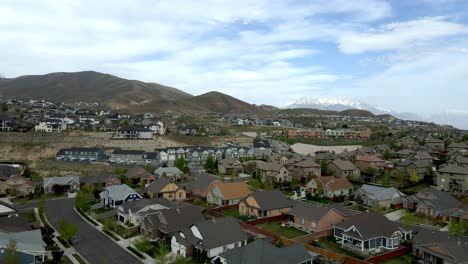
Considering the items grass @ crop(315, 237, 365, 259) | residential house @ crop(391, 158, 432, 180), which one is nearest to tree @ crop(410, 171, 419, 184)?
residential house @ crop(391, 158, 432, 180)

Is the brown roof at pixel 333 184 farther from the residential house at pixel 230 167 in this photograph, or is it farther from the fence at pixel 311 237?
the residential house at pixel 230 167

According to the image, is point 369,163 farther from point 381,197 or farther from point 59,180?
point 59,180

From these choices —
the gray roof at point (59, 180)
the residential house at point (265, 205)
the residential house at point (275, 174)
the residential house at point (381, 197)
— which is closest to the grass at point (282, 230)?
the residential house at point (265, 205)

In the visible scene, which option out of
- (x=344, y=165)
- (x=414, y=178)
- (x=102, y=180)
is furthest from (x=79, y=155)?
(x=414, y=178)

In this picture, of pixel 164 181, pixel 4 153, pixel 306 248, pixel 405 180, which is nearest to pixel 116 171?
pixel 164 181

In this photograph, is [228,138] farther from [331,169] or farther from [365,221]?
[365,221]

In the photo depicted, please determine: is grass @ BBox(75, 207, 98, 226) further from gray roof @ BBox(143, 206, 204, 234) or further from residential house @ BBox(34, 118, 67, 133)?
residential house @ BBox(34, 118, 67, 133)
